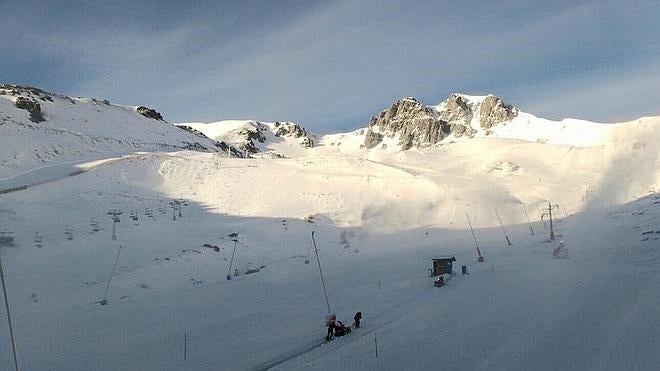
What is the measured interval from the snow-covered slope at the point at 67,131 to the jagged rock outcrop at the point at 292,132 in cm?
8305

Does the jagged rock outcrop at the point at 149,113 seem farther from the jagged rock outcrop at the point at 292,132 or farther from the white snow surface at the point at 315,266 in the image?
the jagged rock outcrop at the point at 292,132

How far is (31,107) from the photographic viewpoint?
80.4m

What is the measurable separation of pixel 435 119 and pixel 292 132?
51.2 meters

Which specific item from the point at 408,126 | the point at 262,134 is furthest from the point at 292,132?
the point at 408,126

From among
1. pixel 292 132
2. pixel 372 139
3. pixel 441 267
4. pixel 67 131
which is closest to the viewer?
pixel 441 267

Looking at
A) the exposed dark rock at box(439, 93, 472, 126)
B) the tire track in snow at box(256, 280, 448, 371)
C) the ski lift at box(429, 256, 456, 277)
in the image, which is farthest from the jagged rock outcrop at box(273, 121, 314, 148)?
the tire track in snow at box(256, 280, 448, 371)

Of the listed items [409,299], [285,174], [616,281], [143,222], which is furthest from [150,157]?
[616,281]

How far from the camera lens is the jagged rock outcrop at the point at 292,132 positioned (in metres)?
185

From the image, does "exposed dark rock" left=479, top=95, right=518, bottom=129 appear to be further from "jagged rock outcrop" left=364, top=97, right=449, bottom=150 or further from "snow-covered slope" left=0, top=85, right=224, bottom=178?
"snow-covered slope" left=0, top=85, right=224, bottom=178

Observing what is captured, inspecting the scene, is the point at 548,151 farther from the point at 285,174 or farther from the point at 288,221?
the point at 288,221

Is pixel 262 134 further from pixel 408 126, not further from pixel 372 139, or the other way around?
pixel 408 126

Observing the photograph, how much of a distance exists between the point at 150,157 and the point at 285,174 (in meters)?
16.3

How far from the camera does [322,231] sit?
4600cm

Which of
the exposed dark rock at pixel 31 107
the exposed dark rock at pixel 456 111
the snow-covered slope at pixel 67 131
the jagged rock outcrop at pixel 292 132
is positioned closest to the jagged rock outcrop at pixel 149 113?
the snow-covered slope at pixel 67 131
